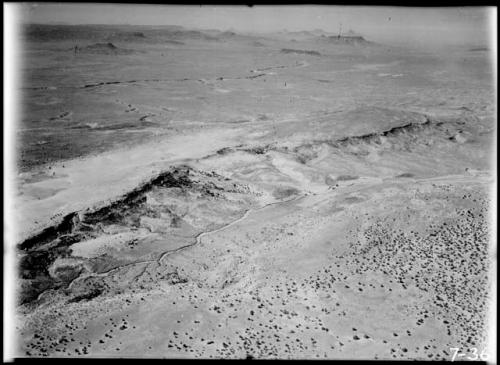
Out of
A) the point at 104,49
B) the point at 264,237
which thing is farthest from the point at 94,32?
the point at 264,237

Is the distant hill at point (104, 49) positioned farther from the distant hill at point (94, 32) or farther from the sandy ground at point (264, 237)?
the sandy ground at point (264, 237)

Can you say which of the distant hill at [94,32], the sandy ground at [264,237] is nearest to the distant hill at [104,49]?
the distant hill at [94,32]

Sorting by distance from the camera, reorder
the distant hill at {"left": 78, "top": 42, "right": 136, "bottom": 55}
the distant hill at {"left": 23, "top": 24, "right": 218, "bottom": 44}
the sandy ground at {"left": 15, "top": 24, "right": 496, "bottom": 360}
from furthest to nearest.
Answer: the distant hill at {"left": 78, "top": 42, "right": 136, "bottom": 55} < the distant hill at {"left": 23, "top": 24, "right": 218, "bottom": 44} < the sandy ground at {"left": 15, "top": 24, "right": 496, "bottom": 360}

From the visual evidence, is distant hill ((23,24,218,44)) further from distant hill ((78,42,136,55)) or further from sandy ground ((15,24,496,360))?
sandy ground ((15,24,496,360))

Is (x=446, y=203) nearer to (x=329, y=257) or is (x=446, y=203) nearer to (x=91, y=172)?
(x=329, y=257)

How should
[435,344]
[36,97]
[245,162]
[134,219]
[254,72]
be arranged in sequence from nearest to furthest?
[435,344]
[134,219]
[245,162]
[36,97]
[254,72]

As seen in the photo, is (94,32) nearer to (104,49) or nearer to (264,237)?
(104,49)

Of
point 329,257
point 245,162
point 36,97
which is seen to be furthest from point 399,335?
point 36,97

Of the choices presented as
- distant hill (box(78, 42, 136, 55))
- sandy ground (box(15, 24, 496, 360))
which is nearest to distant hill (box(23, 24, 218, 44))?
distant hill (box(78, 42, 136, 55))
